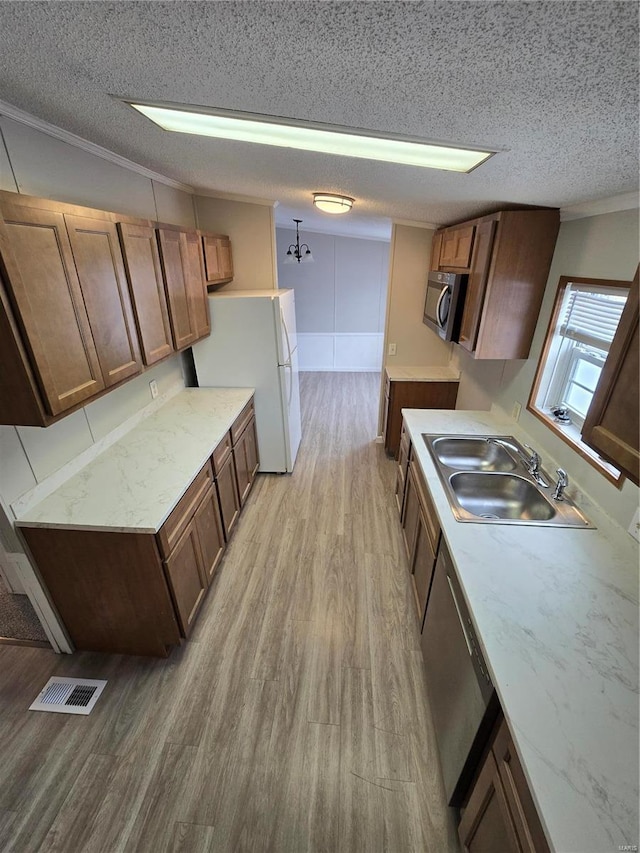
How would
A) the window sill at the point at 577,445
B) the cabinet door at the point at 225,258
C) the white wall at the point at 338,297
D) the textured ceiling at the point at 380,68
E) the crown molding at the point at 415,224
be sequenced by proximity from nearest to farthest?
the textured ceiling at the point at 380,68 < the window sill at the point at 577,445 < the cabinet door at the point at 225,258 < the crown molding at the point at 415,224 < the white wall at the point at 338,297

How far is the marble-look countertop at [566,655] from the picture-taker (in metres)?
0.75

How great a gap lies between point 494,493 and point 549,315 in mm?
1025

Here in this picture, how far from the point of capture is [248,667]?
1.85m

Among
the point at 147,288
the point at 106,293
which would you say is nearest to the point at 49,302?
the point at 106,293

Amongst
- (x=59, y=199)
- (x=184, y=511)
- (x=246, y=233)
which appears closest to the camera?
(x=59, y=199)

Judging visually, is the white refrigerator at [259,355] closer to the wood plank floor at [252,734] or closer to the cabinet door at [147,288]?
the cabinet door at [147,288]

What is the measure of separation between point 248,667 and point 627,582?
1.72 m

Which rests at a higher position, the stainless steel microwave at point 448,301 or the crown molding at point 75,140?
the crown molding at point 75,140

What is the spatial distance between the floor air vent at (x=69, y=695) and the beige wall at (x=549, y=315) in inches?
98.0

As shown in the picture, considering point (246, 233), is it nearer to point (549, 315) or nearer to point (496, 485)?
point (549, 315)

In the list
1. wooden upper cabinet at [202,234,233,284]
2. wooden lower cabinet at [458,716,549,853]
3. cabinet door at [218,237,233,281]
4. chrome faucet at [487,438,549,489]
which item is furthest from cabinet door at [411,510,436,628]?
cabinet door at [218,237,233,281]

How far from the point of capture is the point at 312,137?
1293 millimetres

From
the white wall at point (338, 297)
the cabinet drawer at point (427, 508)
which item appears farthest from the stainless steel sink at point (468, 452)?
the white wall at point (338, 297)

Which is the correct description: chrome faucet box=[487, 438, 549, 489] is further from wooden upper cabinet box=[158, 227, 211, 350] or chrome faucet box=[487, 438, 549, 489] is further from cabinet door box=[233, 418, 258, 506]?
wooden upper cabinet box=[158, 227, 211, 350]
